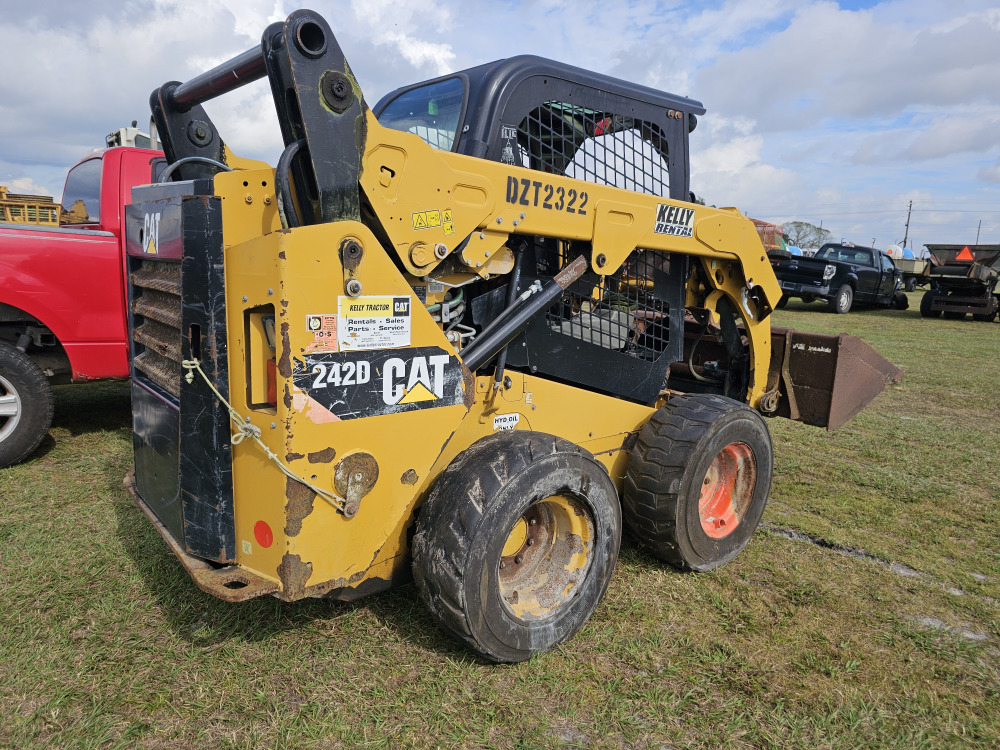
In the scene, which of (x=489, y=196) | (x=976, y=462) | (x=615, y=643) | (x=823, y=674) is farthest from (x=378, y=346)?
(x=976, y=462)

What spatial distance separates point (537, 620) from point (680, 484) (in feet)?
3.49

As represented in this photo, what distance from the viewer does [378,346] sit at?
99.3 inches

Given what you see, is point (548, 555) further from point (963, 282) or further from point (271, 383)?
point (963, 282)

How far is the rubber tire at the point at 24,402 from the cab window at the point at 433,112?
3249mm

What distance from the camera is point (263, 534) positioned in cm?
251

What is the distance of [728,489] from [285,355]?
2.74 meters

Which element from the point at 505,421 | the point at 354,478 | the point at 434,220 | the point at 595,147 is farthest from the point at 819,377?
the point at 354,478

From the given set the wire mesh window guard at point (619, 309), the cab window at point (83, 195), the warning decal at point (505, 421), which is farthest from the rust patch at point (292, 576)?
→ the cab window at point (83, 195)

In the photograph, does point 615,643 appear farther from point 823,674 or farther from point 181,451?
point 181,451

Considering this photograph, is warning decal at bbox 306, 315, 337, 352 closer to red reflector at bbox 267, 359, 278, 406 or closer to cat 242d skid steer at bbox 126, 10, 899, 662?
cat 242d skid steer at bbox 126, 10, 899, 662

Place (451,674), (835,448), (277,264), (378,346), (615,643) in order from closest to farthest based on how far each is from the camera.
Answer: (277,264)
(378,346)
(451,674)
(615,643)
(835,448)

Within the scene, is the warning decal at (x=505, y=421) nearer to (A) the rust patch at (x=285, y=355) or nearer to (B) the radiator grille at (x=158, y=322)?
(A) the rust patch at (x=285, y=355)

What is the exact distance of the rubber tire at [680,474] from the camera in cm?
350

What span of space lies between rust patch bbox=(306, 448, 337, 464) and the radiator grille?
74 centimetres
